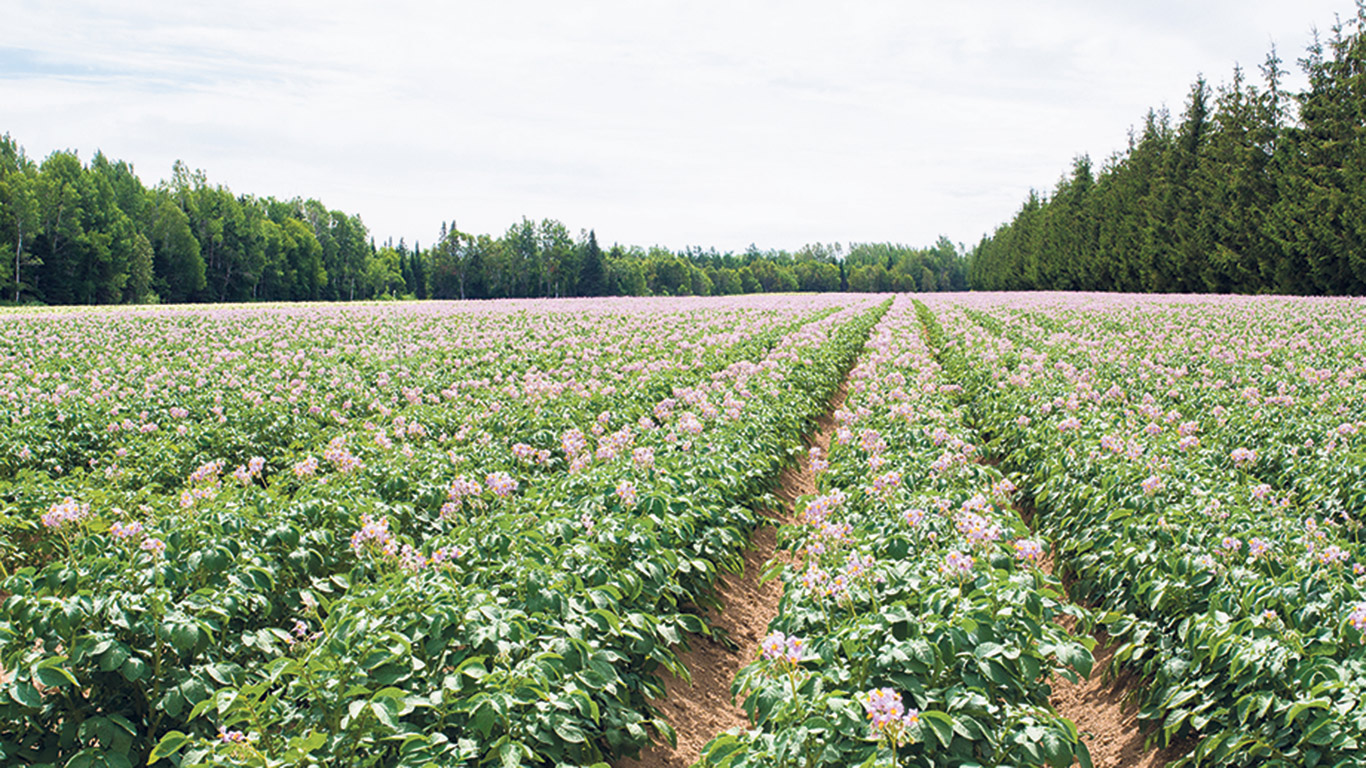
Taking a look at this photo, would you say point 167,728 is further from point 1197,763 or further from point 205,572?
point 1197,763

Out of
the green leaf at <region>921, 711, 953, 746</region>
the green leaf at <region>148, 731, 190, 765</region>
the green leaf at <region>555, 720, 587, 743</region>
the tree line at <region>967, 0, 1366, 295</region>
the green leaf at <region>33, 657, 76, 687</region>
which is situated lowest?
the green leaf at <region>555, 720, 587, 743</region>

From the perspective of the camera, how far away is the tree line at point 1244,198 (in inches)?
1411

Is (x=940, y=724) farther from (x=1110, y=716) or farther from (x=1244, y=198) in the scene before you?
(x=1244, y=198)

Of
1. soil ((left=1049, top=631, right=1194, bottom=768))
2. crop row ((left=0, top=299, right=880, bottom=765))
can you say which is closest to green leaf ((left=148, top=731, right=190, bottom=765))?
crop row ((left=0, top=299, right=880, bottom=765))

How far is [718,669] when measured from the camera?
6.23 m

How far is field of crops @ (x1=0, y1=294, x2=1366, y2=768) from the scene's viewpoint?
11.9 feet

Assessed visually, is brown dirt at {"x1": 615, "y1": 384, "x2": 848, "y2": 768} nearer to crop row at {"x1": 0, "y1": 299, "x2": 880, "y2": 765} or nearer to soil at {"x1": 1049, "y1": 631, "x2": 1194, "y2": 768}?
crop row at {"x1": 0, "y1": 299, "x2": 880, "y2": 765}

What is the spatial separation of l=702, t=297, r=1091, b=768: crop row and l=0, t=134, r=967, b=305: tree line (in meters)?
84.0

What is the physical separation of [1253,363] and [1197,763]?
1286 cm

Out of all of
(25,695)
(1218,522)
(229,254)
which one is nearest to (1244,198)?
(1218,522)

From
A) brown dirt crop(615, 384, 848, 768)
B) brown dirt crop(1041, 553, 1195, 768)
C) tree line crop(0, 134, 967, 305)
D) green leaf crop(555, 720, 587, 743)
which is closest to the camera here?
green leaf crop(555, 720, 587, 743)

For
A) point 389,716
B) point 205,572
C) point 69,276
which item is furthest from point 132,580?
point 69,276

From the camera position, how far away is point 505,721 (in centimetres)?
347

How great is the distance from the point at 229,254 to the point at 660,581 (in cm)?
10410
